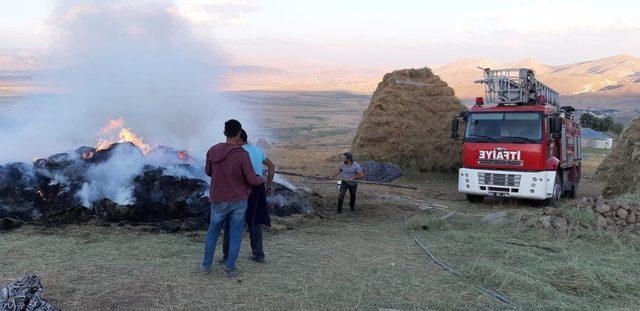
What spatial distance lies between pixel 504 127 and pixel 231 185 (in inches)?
384

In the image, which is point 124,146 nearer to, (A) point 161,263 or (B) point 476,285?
(A) point 161,263

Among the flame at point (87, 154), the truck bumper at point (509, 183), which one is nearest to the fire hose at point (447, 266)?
the truck bumper at point (509, 183)

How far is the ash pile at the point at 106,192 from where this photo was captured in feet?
32.5

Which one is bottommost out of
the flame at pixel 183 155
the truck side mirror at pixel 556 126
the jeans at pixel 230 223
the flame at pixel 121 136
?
the jeans at pixel 230 223

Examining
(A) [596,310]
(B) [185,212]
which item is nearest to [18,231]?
(B) [185,212]

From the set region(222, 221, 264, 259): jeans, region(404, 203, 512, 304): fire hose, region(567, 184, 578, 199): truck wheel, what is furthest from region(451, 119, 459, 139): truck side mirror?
region(222, 221, 264, 259): jeans

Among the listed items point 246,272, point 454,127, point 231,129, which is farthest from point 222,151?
point 454,127

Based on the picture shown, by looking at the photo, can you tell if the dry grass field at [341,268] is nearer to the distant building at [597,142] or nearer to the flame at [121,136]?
the flame at [121,136]

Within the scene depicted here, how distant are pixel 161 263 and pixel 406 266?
336 cm

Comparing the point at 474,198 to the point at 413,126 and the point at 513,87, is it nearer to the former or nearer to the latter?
the point at 513,87

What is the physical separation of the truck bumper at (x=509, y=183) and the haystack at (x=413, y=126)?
5888 mm

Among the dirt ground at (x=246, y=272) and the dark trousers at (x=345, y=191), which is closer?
the dirt ground at (x=246, y=272)

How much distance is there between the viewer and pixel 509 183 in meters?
14.2

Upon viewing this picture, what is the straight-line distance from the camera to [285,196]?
11.7 m
